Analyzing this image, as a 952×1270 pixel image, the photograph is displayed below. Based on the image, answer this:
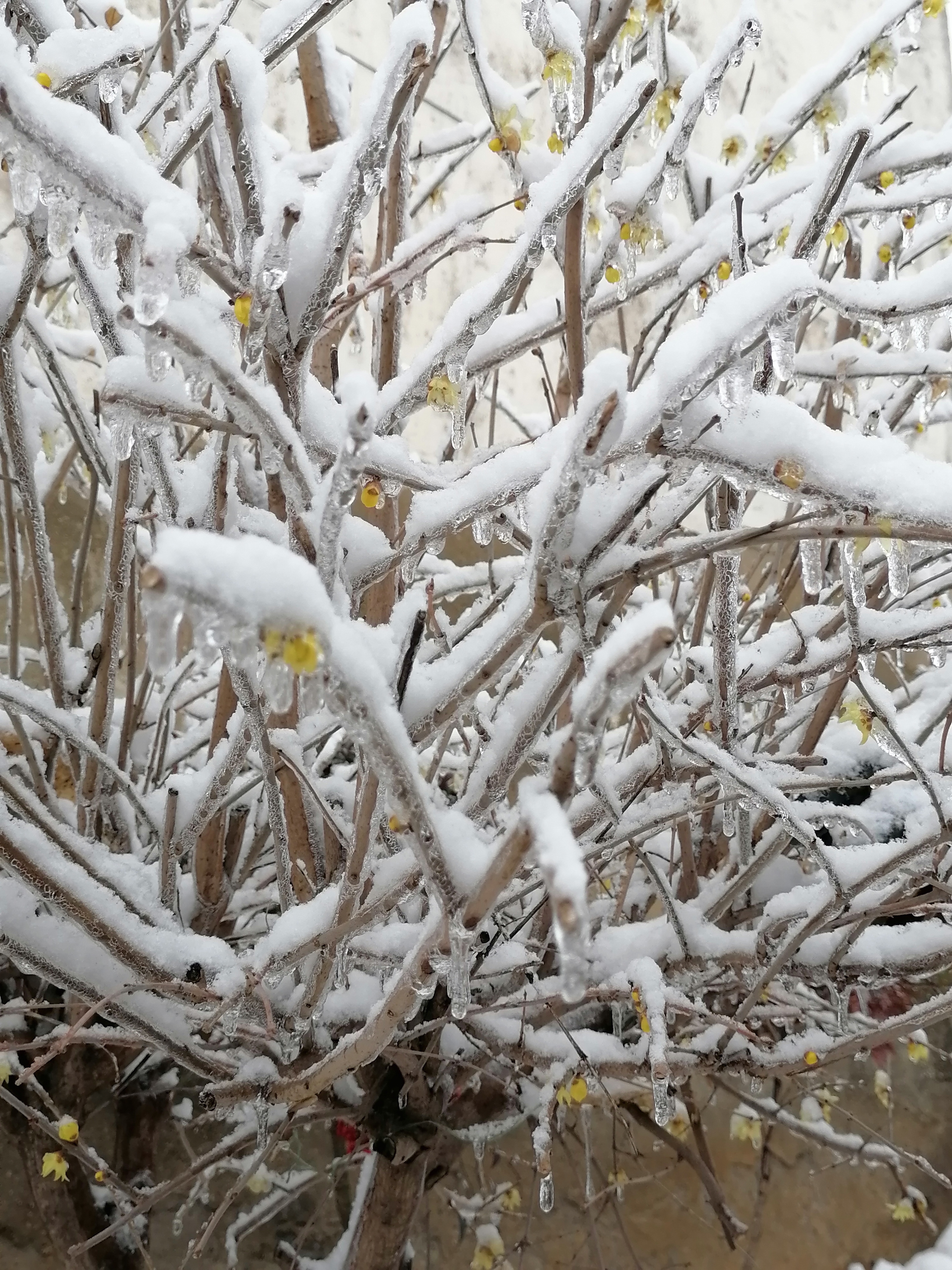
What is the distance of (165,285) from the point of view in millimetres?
560

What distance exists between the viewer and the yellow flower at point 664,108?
1.13 metres

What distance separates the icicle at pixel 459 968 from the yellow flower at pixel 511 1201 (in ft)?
4.30

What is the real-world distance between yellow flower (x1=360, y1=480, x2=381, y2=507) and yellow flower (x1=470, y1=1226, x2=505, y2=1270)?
1702 millimetres

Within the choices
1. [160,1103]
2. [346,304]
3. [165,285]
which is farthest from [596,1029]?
[165,285]

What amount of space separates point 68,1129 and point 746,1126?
151cm

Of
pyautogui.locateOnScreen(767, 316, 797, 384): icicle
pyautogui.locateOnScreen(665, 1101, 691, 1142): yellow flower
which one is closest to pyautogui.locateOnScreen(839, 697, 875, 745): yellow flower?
pyautogui.locateOnScreen(767, 316, 797, 384): icicle

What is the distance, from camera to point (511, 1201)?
188 centimetres

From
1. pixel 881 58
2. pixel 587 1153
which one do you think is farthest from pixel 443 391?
pixel 587 1153

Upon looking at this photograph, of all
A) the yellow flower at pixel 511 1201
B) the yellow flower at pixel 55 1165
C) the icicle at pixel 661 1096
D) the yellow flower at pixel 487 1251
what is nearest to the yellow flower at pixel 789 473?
the icicle at pixel 661 1096

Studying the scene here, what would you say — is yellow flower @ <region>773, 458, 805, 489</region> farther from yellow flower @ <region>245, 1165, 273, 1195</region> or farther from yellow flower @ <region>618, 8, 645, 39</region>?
yellow flower @ <region>245, 1165, 273, 1195</region>

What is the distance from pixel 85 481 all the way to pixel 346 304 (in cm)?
143

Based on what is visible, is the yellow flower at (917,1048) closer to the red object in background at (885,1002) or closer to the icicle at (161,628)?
the red object in background at (885,1002)

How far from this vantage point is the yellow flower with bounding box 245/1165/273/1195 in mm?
1785

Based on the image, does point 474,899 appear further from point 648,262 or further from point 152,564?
point 648,262
